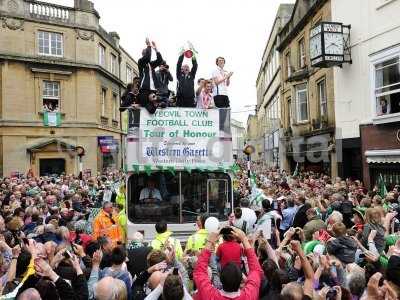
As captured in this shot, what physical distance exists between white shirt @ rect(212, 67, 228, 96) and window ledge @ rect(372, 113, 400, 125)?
6765 mm

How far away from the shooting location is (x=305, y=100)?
23.0m

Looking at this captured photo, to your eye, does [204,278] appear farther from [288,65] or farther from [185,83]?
[288,65]

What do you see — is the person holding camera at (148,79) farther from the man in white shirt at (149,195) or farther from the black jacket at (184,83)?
the man in white shirt at (149,195)

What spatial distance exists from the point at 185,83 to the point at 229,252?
510 centimetres

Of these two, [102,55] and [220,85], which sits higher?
[102,55]

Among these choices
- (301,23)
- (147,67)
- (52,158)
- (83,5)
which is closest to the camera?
(147,67)

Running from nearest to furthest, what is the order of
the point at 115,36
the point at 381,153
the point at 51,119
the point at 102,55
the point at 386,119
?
1. the point at 386,119
2. the point at 381,153
3. the point at 51,119
4. the point at 102,55
5. the point at 115,36

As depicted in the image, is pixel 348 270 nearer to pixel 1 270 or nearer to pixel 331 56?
pixel 1 270

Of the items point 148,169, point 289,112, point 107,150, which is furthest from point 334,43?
point 107,150

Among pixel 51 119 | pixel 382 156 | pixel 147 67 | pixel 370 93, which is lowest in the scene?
pixel 382 156

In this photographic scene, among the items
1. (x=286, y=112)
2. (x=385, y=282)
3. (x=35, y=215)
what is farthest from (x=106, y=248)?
(x=286, y=112)

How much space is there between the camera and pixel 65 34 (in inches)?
1086

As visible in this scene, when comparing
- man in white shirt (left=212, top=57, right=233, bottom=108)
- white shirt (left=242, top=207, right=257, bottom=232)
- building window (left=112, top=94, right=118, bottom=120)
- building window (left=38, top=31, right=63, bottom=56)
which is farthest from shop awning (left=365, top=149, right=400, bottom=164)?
building window (left=112, top=94, right=118, bottom=120)

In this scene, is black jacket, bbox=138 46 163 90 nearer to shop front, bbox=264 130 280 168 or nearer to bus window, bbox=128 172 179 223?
bus window, bbox=128 172 179 223
